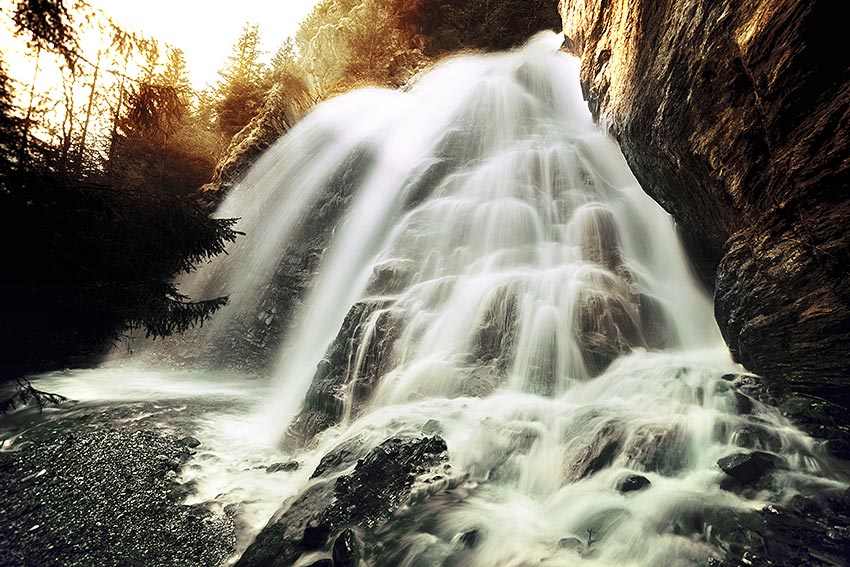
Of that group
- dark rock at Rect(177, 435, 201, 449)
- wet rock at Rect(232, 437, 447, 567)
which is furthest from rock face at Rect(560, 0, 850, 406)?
dark rock at Rect(177, 435, 201, 449)

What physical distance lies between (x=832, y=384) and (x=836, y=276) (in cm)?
152

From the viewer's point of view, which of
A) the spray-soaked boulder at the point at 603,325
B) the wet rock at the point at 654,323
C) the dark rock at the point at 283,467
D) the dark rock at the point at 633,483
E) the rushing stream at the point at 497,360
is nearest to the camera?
the rushing stream at the point at 497,360

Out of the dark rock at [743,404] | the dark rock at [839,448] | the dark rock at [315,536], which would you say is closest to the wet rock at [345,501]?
the dark rock at [315,536]

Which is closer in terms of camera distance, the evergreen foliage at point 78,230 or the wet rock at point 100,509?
the wet rock at point 100,509

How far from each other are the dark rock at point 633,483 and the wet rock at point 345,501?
2179 mm

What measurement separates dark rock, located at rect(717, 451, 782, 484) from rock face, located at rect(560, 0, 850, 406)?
1.61 m

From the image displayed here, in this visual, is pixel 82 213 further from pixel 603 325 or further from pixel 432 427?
pixel 603 325

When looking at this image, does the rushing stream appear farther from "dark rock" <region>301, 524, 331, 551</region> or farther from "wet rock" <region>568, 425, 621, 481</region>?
"dark rock" <region>301, 524, 331, 551</region>

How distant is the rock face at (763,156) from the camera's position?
190 inches

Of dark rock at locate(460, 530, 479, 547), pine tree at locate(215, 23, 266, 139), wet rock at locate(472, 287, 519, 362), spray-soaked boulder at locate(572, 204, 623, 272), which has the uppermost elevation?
pine tree at locate(215, 23, 266, 139)

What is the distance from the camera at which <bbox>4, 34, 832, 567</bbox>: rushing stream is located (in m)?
4.79

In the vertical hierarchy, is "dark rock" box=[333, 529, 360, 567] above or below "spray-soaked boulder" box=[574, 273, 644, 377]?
below

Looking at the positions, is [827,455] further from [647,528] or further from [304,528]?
[304,528]

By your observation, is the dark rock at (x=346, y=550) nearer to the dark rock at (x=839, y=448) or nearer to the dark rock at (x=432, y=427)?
the dark rock at (x=432, y=427)
